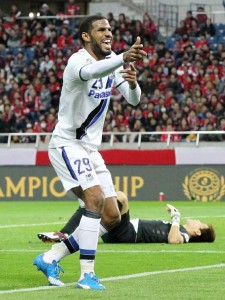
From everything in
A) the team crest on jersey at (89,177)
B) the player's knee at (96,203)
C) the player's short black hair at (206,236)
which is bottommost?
the player's short black hair at (206,236)

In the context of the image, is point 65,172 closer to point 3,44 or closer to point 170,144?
point 170,144

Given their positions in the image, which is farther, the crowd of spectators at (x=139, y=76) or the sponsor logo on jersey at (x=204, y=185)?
the crowd of spectators at (x=139, y=76)

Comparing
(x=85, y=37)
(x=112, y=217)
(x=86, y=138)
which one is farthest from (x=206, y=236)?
(x=85, y=37)

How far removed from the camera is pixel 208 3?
38094 mm

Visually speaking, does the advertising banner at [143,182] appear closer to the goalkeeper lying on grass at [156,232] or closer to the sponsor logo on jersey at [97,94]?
the goalkeeper lying on grass at [156,232]

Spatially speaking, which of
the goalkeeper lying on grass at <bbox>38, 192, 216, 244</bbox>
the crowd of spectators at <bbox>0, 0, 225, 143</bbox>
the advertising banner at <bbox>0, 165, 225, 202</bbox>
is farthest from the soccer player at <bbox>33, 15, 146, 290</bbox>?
the crowd of spectators at <bbox>0, 0, 225, 143</bbox>

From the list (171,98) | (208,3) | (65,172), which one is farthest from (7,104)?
(65,172)

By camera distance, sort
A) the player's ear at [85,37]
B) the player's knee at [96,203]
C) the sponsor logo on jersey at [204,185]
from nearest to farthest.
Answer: the player's knee at [96,203] < the player's ear at [85,37] < the sponsor logo on jersey at [204,185]

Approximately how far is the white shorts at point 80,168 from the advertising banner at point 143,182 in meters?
16.5

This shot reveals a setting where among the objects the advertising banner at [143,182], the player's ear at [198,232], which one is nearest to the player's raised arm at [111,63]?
the player's ear at [198,232]

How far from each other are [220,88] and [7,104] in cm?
685

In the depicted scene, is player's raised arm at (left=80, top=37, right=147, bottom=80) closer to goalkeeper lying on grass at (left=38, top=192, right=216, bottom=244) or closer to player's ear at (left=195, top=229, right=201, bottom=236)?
goalkeeper lying on grass at (left=38, top=192, right=216, bottom=244)

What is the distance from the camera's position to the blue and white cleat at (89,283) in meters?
8.47

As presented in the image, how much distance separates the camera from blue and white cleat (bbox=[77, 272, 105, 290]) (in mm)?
8467
